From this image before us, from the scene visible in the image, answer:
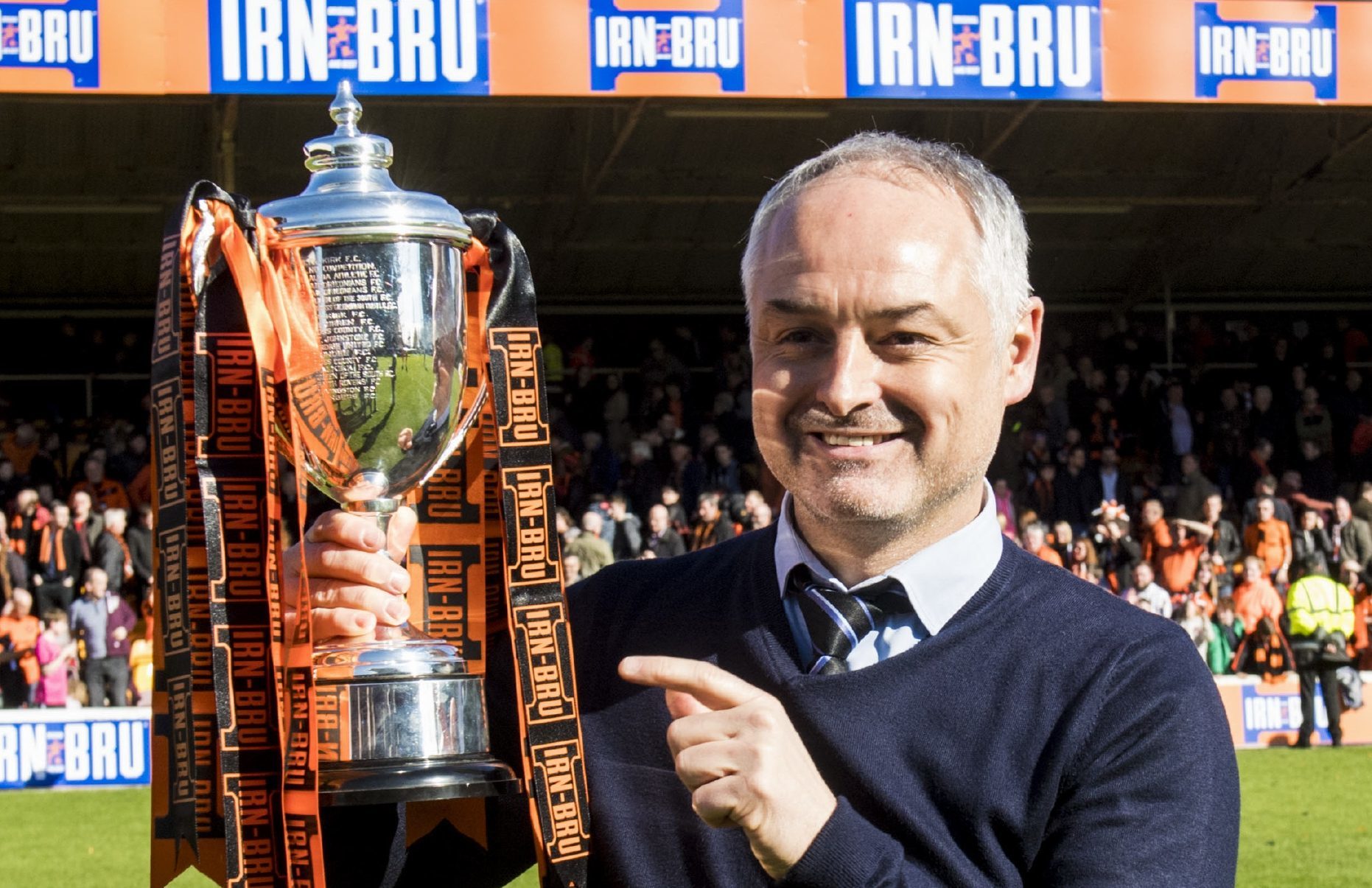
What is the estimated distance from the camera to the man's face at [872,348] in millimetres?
1751

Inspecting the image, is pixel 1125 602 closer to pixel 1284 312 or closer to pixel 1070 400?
pixel 1070 400

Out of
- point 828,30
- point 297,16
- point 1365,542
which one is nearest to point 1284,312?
point 1365,542

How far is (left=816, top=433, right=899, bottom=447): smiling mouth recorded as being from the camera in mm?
1785

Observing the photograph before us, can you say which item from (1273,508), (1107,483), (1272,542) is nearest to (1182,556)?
(1272,542)

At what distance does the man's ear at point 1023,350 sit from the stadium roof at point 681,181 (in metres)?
13.7

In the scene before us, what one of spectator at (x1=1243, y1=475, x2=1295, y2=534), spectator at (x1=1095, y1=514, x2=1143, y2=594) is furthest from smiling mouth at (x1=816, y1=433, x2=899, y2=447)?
spectator at (x1=1243, y1=475, x2=1295, y2=534)

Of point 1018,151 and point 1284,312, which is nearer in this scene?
point 1018,151

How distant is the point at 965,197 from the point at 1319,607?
1311 centimetres

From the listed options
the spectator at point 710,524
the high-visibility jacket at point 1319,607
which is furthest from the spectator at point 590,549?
the high-visibility jacket at point 1319,607

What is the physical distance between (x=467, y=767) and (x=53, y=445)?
53.6 feet

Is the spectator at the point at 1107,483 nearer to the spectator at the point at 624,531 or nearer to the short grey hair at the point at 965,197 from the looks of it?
the spectator at the point at 624,531

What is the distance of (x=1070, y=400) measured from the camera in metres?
19.6

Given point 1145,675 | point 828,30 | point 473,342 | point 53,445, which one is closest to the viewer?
point 1145,675

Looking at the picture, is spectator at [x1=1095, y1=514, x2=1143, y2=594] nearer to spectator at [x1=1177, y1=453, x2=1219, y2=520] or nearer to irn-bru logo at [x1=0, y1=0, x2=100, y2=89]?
spectator at [x1=1177, y1=453, x2=1219, y2=520]
